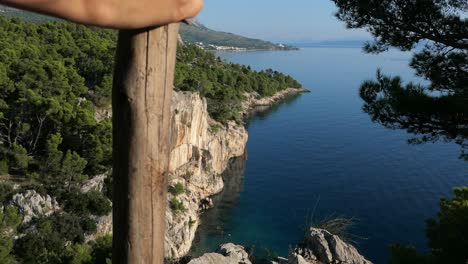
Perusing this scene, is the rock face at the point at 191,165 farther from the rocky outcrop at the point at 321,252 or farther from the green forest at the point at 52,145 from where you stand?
the rocky outcrop at the point at 321,252

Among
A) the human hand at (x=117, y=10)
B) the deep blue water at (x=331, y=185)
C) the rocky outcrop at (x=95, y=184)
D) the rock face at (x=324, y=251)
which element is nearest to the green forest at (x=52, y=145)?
the rocky outcrop at (x=95, y=184)

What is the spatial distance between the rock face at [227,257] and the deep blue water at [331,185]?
26.3 ft


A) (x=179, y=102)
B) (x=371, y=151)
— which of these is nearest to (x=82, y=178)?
(x=179, y=102)

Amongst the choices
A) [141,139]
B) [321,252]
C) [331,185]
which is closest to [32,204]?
[321,252]

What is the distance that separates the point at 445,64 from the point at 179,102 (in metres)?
18.5

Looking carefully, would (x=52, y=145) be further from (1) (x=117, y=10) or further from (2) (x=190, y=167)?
(1) (x=117, y=10)

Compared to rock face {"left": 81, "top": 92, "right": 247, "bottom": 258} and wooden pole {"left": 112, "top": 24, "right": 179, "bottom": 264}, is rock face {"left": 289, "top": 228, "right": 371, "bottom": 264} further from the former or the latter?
rock face {"left": 81, "top": 92, "right": 247, "bottom": 258}

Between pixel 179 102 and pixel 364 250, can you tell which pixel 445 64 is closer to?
pixel 364 250

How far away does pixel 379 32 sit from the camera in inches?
283

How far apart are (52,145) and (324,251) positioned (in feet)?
43.6

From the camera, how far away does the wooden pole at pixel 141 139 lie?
54.1 inches

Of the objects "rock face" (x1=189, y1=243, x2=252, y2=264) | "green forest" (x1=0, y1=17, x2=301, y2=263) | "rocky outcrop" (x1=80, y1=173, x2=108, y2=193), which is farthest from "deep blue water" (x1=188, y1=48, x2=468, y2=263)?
"rock face" (x1=189, y1=243, x2=252, y2=264)

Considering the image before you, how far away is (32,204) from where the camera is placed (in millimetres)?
14930

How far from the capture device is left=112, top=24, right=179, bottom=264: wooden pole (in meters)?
1.37
